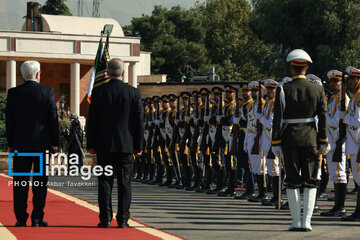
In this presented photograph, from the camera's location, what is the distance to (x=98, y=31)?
5888 cm

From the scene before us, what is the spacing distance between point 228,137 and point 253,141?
1.60m

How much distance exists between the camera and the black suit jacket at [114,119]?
9992 mm

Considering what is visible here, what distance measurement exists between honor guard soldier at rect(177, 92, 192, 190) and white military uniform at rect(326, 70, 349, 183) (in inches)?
213

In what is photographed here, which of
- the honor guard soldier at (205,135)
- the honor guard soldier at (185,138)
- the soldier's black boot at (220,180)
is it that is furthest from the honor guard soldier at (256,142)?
the honor guard soldier at (185,138)

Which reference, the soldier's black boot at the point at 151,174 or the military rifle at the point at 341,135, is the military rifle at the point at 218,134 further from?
the soldier's black boot at the point at 151,174

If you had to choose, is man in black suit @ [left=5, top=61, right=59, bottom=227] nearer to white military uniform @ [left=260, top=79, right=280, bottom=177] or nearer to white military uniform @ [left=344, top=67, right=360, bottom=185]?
white military uniform @ [left=344, top=67, right=360, bottom=185]

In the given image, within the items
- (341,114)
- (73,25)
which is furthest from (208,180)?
(73,25)

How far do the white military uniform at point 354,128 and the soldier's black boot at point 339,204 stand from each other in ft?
2.30

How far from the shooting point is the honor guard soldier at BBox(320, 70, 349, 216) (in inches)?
462

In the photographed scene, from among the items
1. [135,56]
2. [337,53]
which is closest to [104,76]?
[337,53]

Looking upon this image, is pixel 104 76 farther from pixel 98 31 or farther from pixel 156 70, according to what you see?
pixel 156 70

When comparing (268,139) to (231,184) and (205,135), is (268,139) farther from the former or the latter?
(205,135)

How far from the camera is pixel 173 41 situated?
246 ft

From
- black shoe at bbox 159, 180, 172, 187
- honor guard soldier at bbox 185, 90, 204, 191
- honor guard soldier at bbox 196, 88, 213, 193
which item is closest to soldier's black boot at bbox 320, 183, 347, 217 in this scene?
honor guard soldier at bbox 196, 88, 213, 193
